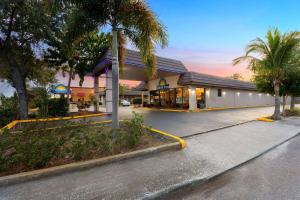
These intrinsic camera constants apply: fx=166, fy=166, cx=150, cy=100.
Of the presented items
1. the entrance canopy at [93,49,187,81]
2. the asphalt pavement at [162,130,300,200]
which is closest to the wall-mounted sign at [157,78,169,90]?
the entrance canopy at [93,49,187,81]

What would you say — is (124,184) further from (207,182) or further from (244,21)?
(244,21)

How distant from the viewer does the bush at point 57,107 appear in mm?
11312

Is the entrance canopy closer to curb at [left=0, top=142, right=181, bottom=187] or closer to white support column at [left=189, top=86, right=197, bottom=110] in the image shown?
white support column at [left=189, top=86, right=197, bottom=110]

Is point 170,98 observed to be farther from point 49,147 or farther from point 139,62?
point 49,147

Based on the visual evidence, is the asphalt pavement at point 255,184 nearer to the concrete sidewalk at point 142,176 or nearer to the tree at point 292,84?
the concrete sidewalk at point 142,176

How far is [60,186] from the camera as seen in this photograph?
3.25 m

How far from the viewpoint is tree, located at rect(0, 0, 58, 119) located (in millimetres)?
8656

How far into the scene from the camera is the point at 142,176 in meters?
3.65

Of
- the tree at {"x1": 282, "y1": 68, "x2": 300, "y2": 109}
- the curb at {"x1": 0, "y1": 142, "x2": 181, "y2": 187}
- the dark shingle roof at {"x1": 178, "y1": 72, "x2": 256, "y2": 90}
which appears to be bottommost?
the curb at {"x1": 0, "y1": 142, "x2": 181, "y2": 187}

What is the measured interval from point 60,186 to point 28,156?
1276 mm

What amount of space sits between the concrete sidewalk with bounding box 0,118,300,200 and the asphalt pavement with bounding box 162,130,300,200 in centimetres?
20

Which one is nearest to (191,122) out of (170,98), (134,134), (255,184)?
(134,134)

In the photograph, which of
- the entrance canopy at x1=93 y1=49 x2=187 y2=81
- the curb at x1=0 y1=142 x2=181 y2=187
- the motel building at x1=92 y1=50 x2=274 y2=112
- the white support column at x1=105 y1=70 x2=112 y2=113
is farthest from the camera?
the motel building at x1=92 y1=50 x2=274 y2=112

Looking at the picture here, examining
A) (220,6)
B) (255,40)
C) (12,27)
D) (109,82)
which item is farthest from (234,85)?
(12,27)
